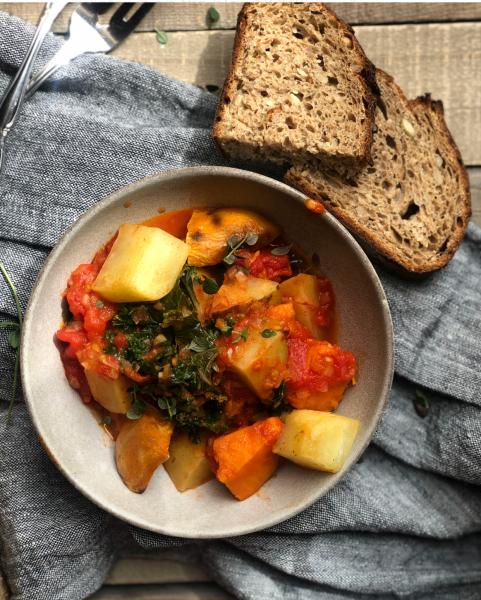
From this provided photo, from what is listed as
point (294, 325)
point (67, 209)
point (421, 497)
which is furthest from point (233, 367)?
point (421, 497)

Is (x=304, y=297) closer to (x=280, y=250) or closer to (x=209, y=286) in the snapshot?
(x=280, y=250)

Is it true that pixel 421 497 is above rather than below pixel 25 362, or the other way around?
below

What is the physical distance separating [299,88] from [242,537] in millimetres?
2024

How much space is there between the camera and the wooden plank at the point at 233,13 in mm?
3162

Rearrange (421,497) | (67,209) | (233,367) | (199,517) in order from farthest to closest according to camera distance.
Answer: (421,497)
(67,209)
(199,517)
(233,367)

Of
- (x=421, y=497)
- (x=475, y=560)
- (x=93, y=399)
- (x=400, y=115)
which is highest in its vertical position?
(x=400, y=115)

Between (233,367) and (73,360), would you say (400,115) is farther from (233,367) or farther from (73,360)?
(73,360)

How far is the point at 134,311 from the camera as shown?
2.60 m

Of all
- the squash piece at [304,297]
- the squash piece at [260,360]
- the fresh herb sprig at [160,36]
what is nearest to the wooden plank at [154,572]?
the squash piece at [260,360]

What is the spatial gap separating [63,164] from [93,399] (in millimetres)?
1021

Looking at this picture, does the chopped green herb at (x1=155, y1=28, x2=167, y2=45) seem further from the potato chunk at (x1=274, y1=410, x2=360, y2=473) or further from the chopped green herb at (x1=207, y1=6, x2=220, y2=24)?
the potato chunk at (x1=274, y1=410, x2=360, y2=473)

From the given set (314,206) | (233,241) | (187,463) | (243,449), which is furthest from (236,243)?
(187,463)

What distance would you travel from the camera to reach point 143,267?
2.50 metres

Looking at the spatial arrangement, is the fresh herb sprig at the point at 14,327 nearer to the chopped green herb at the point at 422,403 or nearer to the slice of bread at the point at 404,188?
the slice of bread at the point at 404,188
